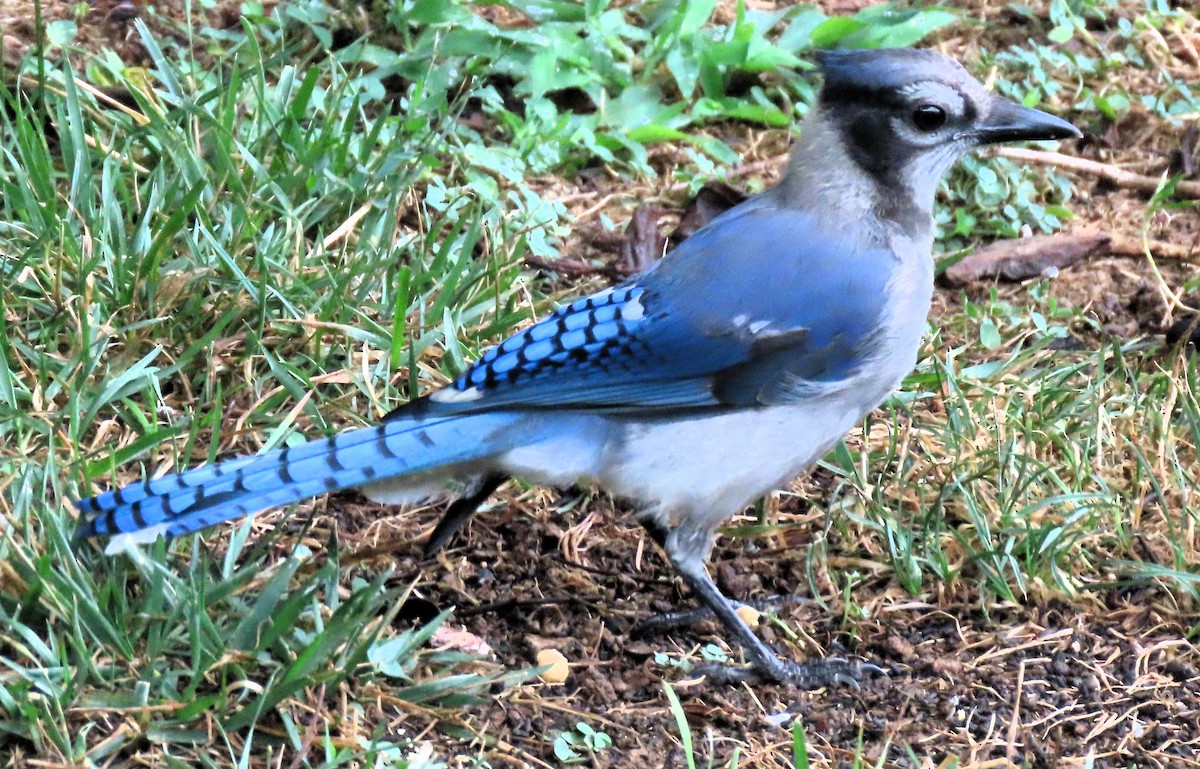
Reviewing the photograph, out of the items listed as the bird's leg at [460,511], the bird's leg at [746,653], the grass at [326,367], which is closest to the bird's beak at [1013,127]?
the grass at [326,367]

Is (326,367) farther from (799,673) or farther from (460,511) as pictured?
Result: (799,673)

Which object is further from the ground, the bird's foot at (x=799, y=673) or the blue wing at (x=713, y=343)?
the blue wing at (x=713, y=343)

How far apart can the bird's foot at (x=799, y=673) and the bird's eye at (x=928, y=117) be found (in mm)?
1085

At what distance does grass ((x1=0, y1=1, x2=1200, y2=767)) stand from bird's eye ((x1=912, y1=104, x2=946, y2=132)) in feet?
2.27

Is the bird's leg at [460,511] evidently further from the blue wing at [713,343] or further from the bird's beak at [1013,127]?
the bird's beak at [1013,127]

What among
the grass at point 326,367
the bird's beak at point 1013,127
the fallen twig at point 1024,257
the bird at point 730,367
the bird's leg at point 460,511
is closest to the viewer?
the grass at point 326,367

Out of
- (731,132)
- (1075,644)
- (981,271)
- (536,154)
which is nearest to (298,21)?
(536,154)

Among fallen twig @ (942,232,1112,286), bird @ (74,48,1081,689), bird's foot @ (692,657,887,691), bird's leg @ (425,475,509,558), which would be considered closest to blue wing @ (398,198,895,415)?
bird @ (74,48,1081,689)

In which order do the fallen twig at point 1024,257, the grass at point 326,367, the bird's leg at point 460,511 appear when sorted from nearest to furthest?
the grass at point 326,367 < the bird's leg at point 460,511 < the fallen twig at point 1024,257

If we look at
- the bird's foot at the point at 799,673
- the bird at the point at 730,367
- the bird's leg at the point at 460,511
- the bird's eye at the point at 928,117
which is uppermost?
the bird's eye at the point at 928,117

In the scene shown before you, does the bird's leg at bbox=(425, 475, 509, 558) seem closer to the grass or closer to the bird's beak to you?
the grass

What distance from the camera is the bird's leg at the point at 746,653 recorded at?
2924 millimetres

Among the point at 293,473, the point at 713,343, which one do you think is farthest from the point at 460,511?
the point at 713,343

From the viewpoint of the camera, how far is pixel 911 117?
3082 mm
